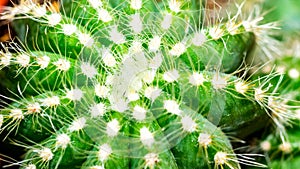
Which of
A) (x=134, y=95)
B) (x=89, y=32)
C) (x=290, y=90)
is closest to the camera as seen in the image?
(x=134, y=95)

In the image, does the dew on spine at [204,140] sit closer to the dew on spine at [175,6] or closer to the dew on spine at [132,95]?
the dew on spine at [132,95]

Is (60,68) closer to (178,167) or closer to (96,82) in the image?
(96,82)

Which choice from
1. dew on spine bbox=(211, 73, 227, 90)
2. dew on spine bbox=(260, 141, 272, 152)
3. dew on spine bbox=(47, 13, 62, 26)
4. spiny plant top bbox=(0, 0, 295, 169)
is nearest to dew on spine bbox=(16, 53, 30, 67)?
spiny plant top bbox=(0, 0, 295, 169)

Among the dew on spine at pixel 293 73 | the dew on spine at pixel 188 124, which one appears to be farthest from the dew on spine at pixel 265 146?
the dew on spine at pixel 188 124

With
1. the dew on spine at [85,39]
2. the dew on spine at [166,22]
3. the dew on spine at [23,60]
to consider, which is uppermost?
the dew on spine at [166,22]

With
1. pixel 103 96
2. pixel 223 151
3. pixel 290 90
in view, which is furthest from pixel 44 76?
pixel 290 90

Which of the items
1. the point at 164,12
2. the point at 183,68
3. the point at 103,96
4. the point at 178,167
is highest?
the point at 164,12

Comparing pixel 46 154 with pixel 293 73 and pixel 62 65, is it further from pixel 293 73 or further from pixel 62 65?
pixel 293 73

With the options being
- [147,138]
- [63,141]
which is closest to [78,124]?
[63,141]
